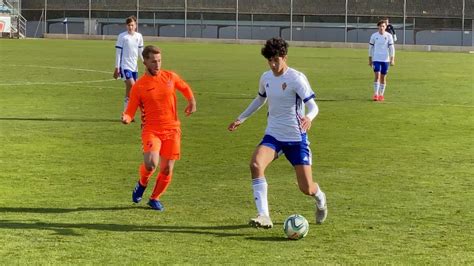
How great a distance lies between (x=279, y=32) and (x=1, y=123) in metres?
63.9

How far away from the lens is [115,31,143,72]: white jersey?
21.3 meters

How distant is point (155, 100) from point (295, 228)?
2532 mm

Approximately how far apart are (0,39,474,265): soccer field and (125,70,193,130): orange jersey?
0.96m

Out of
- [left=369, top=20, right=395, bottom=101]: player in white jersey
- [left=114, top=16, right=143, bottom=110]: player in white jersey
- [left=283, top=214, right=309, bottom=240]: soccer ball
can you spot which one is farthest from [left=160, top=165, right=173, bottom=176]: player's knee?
[left=369, top=20, right=395, bottom=101]: player in white jersey

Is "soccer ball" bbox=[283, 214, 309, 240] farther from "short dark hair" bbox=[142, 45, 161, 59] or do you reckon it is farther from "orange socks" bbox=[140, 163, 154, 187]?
"short dark hair" bbox=[142, 45, 161, 59]

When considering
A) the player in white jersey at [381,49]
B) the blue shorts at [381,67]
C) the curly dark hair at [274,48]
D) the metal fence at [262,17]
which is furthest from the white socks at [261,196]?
the metal fence at [262,17]

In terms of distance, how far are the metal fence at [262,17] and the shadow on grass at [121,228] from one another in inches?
2681

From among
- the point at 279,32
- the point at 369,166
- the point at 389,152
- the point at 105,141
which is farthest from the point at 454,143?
the point at 279,32

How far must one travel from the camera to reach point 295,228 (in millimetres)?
9016

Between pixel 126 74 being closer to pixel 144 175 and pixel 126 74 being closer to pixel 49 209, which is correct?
pixel 144 175

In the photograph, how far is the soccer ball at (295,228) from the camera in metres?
9.02

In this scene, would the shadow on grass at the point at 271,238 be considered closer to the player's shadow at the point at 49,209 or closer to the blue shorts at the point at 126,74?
the player's shadow at the point at 49,209

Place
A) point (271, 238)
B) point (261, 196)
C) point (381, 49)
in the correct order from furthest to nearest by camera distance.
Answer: point (381, 49) → point (261, 196) → point (271, 238)

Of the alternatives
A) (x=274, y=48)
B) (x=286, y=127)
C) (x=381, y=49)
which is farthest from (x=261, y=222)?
(x=381, y=49)
